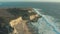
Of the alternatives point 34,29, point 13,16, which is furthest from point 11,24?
point 34,29

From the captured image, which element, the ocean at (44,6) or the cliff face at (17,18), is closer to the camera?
the cliff face at (17,18)

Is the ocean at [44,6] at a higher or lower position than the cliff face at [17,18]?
higher

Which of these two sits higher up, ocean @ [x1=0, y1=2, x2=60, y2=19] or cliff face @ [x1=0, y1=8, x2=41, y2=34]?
ocean @ [x1=0, y1=2, x2=60, y2=19]

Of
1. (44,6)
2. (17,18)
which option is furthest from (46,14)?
(17,18)

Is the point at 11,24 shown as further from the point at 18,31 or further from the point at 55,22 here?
the point at 55,22

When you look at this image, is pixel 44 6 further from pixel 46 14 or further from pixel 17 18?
pixel 17 18
